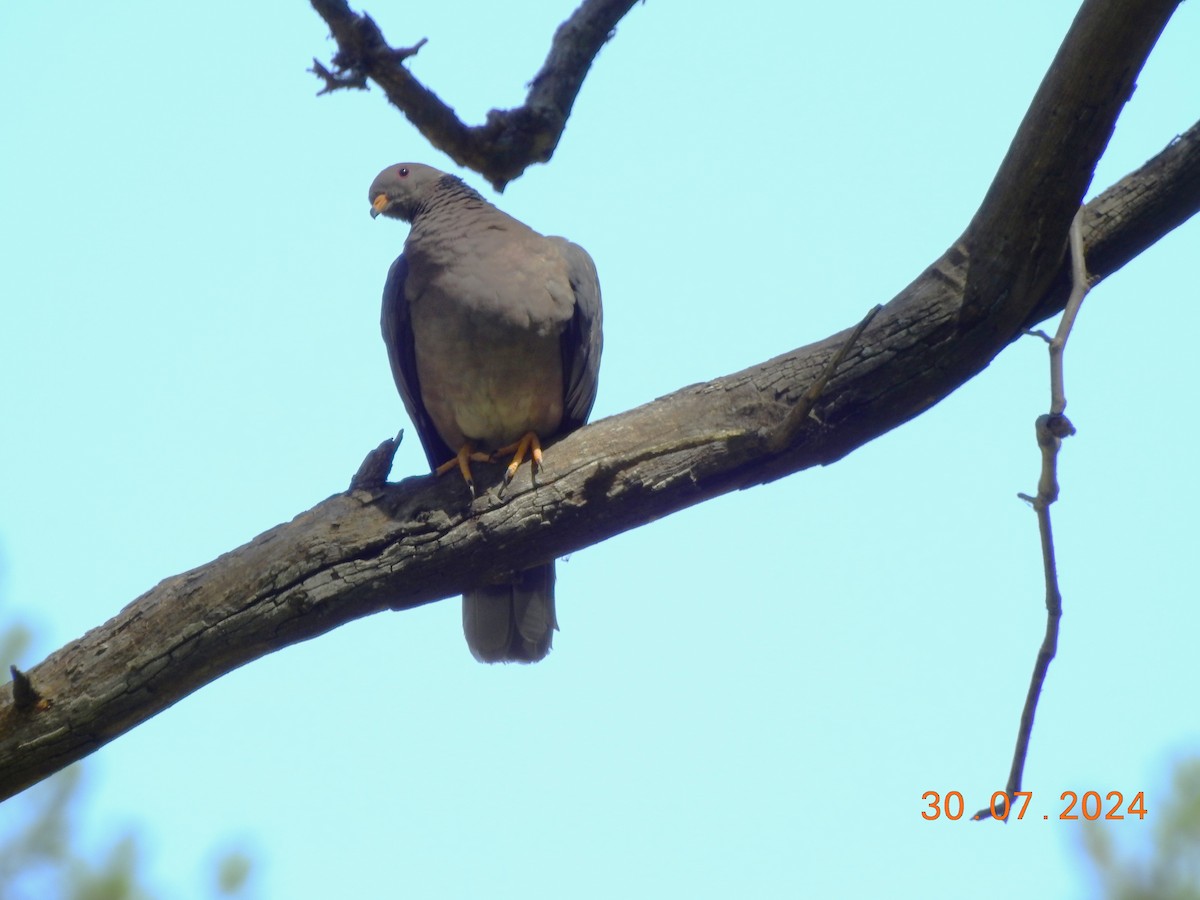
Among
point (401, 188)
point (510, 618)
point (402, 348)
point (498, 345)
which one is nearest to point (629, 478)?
point (498, 345)

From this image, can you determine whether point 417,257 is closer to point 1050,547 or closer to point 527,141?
point 527,141

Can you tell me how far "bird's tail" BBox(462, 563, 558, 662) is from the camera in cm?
483

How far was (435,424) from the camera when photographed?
5.13 meters

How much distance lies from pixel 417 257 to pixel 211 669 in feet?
6.26

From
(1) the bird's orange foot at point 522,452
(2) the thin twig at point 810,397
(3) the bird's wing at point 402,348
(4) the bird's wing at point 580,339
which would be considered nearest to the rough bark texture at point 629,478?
(2) the thin twig at point 810,397

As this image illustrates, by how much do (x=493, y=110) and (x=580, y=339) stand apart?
3.99ft

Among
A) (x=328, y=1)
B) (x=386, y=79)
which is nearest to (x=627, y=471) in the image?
(x=386, y=79)

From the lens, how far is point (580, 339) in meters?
4.83

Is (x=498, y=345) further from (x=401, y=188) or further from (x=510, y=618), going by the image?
(x=401, y=188)

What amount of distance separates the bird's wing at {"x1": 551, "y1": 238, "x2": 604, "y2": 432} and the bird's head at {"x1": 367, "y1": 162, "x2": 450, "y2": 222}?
3.43 feet

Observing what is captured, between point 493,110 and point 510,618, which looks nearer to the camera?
point 493,110

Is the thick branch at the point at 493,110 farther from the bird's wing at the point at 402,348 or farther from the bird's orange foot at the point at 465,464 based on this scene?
the bird's wing at the point at 402,348

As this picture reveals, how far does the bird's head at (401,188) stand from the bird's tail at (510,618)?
6.17ft

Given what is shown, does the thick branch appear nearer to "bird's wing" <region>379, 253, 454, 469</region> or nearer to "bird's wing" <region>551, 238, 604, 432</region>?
Result: "bird's wing" <region>551, 238, 604, 432</region>
